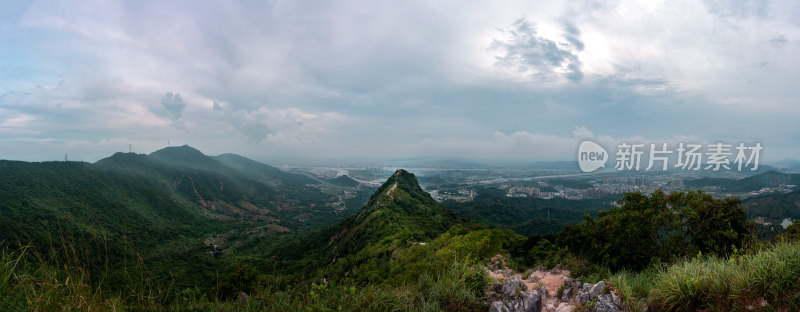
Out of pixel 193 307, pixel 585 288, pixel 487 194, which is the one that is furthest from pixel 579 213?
pixel 193 307

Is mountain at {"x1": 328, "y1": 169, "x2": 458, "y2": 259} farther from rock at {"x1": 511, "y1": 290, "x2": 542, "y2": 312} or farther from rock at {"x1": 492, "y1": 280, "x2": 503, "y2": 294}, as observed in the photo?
rock at {"x1": 511, "y1": 290, "x2": 542, "y2": 312}

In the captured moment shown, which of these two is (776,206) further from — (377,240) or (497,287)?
(497,287)

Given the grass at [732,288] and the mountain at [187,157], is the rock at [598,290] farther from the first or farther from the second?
the mountain at [187,157]

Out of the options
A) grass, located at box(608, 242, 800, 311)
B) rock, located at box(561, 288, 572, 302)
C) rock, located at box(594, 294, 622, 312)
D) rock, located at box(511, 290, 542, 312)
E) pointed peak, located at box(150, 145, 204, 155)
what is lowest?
rock, located at box(561, 288, 572, 302)

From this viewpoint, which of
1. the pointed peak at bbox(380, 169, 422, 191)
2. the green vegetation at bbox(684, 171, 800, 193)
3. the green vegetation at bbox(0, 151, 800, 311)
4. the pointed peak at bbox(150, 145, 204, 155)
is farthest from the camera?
the pointed peak at bbox(150, 145, 204, 155)

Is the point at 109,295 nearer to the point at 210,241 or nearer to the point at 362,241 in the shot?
the point at 362,241

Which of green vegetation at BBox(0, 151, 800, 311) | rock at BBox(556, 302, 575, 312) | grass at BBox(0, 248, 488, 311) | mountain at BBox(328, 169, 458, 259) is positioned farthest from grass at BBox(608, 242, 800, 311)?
mountain at BBox(328, 169, 458, 259)

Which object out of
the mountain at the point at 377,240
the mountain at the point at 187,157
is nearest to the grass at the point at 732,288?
the mountain at the point at 377,240

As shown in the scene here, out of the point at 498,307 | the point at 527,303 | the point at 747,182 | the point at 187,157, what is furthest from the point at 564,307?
the point at 187,157
